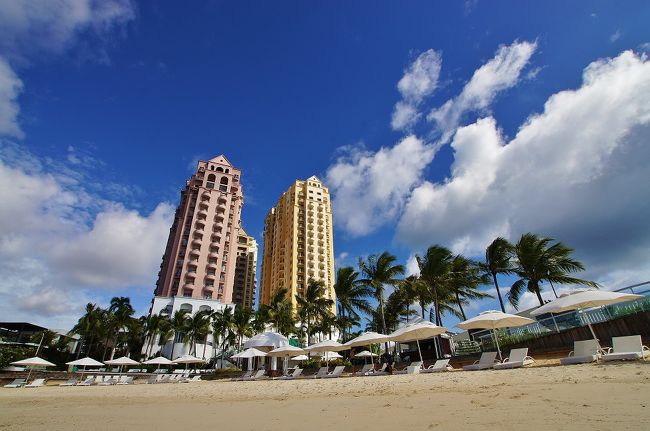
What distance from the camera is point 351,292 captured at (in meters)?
36.4

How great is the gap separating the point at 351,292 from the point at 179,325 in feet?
88.2

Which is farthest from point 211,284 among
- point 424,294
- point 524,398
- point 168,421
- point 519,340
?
point 524,398

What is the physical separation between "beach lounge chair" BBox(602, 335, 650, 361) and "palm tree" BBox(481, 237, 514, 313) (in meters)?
19.2

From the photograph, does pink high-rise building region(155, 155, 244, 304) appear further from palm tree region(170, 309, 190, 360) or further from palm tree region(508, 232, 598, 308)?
palm tree region(508, 232, 598, 308)

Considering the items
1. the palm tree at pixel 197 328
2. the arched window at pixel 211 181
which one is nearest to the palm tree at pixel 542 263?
the palm tree at pixel 197 328

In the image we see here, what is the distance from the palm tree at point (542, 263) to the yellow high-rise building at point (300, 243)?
46.3 m

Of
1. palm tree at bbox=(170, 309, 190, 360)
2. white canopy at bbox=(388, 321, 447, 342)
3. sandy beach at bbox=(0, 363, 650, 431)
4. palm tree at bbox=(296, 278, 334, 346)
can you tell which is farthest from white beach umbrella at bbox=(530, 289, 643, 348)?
palm tree at bbox=(170, 309, 190, 360)

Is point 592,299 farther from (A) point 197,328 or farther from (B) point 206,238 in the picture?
(B) point 206,238

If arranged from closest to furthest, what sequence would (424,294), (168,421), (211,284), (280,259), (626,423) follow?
1. (626,423)
2. (168,421)
3. (424,294)
4. (211,284)
5. (280,259)

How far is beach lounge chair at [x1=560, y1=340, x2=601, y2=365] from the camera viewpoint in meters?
11.0

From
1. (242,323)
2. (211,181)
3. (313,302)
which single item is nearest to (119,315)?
(242,323)

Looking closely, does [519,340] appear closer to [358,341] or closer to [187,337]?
[358,341]

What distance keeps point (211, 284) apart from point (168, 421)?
182 feet

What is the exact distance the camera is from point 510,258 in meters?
29.2
